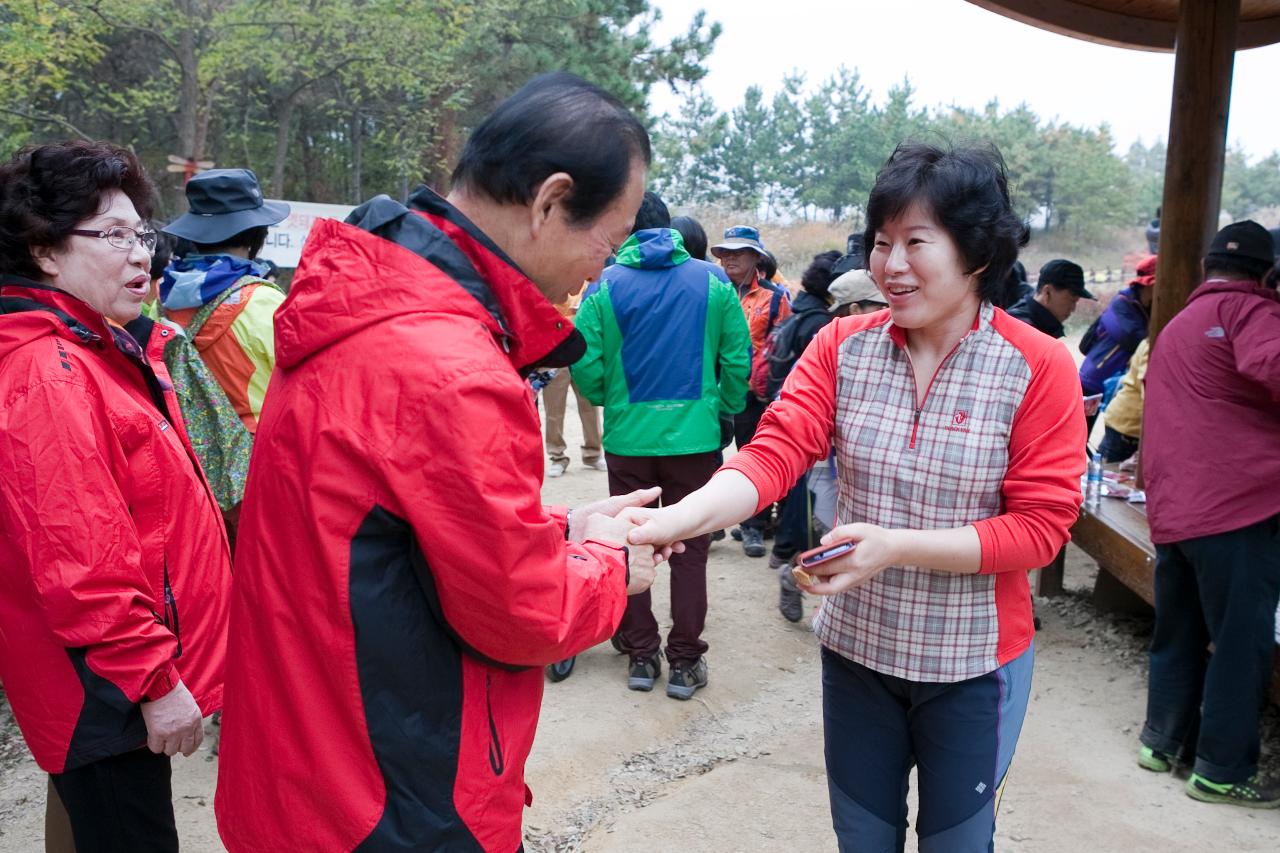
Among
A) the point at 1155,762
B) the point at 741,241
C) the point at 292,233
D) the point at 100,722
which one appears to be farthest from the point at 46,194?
the point at 292,233

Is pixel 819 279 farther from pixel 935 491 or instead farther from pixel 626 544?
pixel 626 544

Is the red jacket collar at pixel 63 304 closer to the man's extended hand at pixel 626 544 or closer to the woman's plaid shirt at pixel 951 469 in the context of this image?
the man's extended hand at pixel 626 544

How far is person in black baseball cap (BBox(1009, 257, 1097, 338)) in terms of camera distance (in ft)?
18.7

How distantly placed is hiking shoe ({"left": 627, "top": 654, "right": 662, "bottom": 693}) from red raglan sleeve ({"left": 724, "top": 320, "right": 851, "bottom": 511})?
2583mm

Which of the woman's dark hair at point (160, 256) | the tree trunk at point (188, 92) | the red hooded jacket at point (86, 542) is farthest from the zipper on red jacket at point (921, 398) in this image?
the tree trunk at point (188, 92)

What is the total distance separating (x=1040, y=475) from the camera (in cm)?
197

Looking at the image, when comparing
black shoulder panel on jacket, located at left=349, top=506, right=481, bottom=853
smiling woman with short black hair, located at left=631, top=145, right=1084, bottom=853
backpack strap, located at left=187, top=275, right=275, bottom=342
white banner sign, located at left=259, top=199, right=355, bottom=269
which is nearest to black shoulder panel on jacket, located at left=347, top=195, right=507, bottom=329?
black shoulder panel on jacket, located at left=349, top=506, right=481, bottom=853

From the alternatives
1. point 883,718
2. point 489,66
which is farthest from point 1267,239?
point 489,66

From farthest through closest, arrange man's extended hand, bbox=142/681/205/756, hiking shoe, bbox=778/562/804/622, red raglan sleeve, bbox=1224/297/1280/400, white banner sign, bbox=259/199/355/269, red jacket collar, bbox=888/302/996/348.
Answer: white banner sign, bbox=259/199/355/269, hiking shoe, bbox=778/562/804/622, red raglan sleeve, bbox=1224/297/1280/400, red jacket collar, bbox=888/302/996/348, man's extended hand, bbox=142/681/205/756

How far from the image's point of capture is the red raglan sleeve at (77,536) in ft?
6.13

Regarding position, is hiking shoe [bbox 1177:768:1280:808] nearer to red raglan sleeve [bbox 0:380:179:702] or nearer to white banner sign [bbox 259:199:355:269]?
red raglan sleeve [bbox 0:380:179:702]

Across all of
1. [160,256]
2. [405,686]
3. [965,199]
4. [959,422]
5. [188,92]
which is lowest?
[405,686]

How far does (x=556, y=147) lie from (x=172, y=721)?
138 centimetres

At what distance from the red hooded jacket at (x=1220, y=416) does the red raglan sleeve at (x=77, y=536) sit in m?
3.23
